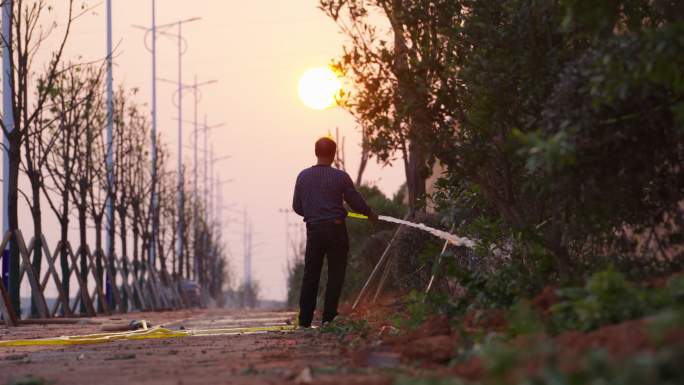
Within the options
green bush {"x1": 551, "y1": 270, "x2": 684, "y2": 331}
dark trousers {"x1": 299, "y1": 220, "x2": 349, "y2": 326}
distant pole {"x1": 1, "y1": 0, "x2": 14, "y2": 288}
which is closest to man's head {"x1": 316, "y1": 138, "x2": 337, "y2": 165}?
dark trousers {"x1": 299, "y1": 220, "x2": 349, "y2": 326}

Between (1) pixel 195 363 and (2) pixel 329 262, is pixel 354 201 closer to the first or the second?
(2) pixel 329 262

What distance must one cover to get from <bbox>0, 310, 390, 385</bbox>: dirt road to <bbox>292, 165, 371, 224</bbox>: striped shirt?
196 cm

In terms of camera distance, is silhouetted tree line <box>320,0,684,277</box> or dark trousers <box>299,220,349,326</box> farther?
dark trousers <box>299,220,349,326</box>

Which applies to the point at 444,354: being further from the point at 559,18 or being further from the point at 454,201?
the point at 454,201

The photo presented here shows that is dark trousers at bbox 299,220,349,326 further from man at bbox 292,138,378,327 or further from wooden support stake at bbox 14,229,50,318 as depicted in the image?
wooden support stake at bbox 14,229,50,318

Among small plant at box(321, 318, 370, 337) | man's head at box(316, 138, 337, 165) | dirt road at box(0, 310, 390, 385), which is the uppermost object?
man's head at box(316, 138, 337, 165)

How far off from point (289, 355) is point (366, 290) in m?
13.5

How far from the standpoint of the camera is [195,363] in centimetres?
866

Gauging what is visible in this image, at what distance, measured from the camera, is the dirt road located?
23.3ft

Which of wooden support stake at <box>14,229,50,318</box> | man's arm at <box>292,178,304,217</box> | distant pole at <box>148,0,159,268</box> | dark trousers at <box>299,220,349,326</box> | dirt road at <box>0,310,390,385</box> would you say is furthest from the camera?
distant pole at <box>148,0,159,268</box>

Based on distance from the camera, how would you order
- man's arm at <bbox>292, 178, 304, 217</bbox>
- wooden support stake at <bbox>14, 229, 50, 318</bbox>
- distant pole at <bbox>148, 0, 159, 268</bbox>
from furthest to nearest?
distant pole at <bbox>148, 0, 159, 268</bbox> → wooden support stake at <bbox>14, 229, 50, 318</bbox> → man's arm at <bbox>292, 178, 304, 217</bbox>

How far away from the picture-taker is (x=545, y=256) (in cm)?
1005

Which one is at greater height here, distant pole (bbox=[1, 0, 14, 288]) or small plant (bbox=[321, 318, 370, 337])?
distant pole (bbox=[1, 0, 14, 288])

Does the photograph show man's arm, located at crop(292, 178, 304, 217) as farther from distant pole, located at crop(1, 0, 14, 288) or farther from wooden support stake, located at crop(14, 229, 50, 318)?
distant pole, located at crop(1, 0, 14, 288)
